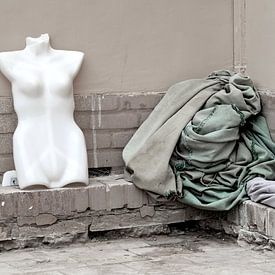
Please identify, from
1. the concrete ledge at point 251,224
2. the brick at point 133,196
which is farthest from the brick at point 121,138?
the concrete ledge at point 251,224

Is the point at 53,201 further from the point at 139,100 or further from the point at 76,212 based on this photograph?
the point at 139,100

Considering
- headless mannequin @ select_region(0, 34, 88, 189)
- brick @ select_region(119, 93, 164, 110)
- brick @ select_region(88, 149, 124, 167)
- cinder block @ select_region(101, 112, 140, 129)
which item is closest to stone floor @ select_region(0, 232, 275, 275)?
headless mannequin @ select_region(0, 34, 88, 189)

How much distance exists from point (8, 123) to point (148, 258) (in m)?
1.59

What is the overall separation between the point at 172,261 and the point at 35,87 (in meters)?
1.67

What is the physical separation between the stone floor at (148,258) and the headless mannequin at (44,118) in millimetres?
537

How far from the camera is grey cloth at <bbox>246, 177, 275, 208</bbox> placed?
571 centimetres

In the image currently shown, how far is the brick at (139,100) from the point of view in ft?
21.4

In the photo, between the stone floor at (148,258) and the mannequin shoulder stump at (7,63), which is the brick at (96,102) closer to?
the mannequin shoulder stump at (7,63)

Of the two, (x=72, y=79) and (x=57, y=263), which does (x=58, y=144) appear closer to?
(x=72, y=79)

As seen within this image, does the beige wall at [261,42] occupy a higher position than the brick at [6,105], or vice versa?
the beige wall at [261,42]

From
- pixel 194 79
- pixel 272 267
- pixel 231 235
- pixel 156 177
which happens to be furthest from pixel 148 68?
pixel 272 267

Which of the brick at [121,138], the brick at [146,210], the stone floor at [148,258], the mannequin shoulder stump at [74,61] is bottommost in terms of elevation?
the stone floor at [148,258]

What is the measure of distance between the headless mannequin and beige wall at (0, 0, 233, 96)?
5.3 inches

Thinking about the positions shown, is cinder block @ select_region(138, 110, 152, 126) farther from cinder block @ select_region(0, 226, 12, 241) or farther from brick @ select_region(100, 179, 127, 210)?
cinder block @ select_region(0, 226, 12, 241)
